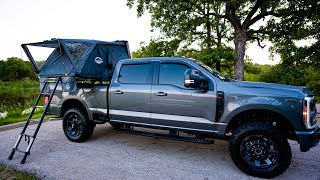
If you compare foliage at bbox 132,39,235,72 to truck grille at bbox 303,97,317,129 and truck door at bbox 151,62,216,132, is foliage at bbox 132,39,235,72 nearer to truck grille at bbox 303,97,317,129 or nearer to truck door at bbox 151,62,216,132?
truck door at bbox 151,62,216,132

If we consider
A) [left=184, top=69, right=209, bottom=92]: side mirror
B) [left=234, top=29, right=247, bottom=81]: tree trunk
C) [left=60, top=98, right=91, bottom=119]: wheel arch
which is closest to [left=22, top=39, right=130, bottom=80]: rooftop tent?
[left=60, top=98, right=91, bottom=119]: wheel arch

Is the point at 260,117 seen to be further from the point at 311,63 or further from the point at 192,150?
the point at 311,63

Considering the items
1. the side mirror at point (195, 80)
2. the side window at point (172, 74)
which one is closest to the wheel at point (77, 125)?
the side window at point (172, 74)

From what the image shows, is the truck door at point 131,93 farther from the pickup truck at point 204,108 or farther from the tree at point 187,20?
the tree at point 187,20

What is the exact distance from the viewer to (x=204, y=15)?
17.5m

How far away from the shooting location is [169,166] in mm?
4625

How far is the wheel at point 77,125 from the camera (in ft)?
19.9

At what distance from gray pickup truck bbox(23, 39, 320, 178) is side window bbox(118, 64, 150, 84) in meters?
0.02

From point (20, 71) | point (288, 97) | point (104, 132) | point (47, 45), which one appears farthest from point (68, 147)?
point (20, 71)

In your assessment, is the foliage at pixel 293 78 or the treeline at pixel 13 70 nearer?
the foliage at pixel 293 78

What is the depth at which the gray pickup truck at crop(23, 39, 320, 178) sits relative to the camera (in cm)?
411

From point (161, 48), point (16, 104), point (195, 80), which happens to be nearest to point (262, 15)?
point (161, 48)

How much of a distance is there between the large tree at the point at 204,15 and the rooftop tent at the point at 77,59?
33.4ft

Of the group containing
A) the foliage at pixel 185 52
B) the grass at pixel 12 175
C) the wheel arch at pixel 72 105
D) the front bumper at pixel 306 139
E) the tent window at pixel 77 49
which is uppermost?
the foliage at pixel 185 52
